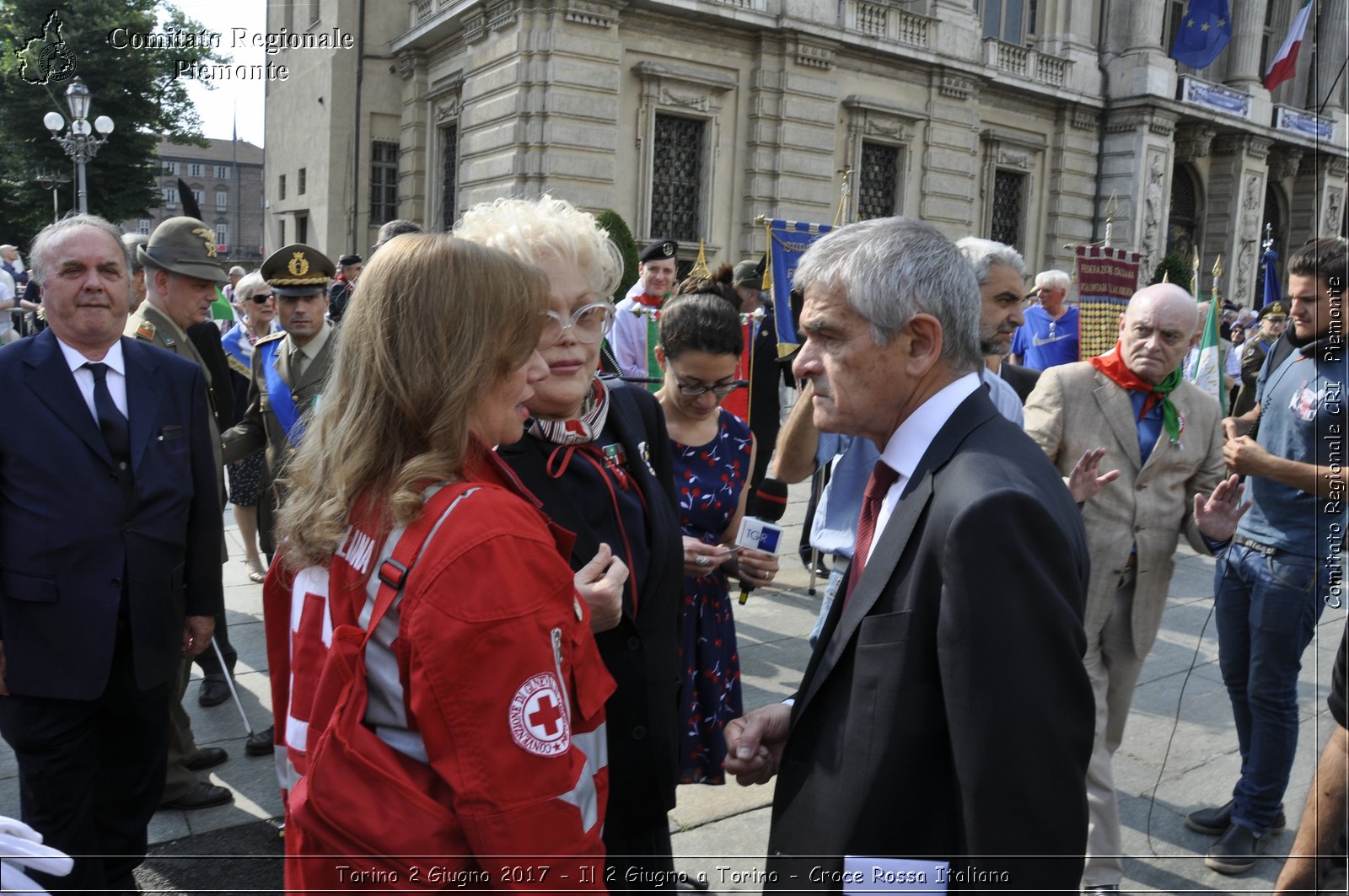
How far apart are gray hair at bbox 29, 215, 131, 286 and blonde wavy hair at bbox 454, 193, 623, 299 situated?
1612mm

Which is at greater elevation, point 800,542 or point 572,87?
point 572,87

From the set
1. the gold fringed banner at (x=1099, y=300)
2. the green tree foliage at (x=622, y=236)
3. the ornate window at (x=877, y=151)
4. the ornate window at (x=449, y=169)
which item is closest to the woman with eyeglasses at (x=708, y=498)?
the gold fringed banner at (x=1099, y=300)

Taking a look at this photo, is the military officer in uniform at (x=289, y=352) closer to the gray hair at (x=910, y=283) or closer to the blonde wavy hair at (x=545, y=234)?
the blonde wavy hair at (x=545, y=234)

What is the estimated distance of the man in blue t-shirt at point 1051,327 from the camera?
8.68 metres

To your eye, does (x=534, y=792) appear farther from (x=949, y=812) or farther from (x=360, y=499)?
(x=949, y=812)

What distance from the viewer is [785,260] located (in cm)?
769

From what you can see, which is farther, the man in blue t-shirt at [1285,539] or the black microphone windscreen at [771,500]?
the man in blue t-shirt at [1285,539]

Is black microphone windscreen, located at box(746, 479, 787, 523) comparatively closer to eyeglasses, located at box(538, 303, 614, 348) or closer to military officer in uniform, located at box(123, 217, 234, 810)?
eyeglasses, located at box(538, 303, 614, 348)

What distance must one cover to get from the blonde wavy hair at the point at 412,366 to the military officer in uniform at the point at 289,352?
10.3 ft

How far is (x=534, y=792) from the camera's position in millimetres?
1322

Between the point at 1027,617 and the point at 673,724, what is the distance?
1.05m

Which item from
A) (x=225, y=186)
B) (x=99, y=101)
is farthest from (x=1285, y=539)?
(x=225, y=186)

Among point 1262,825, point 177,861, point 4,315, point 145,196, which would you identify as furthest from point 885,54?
point 145,196

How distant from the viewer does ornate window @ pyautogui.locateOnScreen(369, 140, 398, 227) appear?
22781mm
